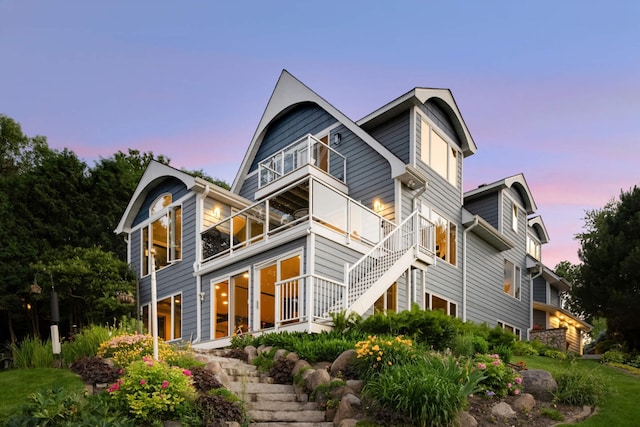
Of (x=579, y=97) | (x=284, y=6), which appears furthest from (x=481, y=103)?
(x=284, y=6)

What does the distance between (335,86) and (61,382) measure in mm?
13617

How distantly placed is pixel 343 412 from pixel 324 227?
19.2 ft

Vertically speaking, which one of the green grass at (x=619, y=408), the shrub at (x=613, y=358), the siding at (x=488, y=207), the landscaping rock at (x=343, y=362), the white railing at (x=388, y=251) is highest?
the siding at (x=488, y=207)

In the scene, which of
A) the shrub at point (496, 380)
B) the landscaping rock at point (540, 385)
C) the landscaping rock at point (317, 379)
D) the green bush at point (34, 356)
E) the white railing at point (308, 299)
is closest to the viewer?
the landscaping rock at point (317, 379)

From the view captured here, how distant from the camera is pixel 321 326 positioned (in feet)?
37.1

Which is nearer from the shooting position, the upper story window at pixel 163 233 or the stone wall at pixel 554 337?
the upper story window at pixel 163 233

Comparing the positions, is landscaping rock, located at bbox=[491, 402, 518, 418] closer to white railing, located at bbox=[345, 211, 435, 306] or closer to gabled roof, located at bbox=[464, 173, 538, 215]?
white railing, located at bbox=[345, 211, 435, 306]

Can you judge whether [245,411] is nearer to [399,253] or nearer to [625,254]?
[399,253]

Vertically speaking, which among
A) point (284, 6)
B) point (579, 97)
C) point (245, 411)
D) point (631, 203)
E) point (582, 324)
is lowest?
point (582, 324)

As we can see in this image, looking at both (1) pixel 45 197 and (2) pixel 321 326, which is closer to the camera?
(2) pixel 321 326

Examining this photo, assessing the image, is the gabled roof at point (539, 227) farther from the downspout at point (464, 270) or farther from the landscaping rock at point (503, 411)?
the landscaping rock at point (503, 411)

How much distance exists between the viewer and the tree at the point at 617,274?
18.0 meters

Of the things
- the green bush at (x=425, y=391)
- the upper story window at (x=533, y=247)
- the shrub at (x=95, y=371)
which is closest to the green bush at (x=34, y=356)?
the shrub at (x=95, y=371)

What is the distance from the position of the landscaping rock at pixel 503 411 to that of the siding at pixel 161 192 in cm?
1241
